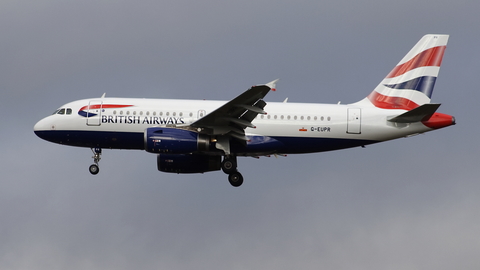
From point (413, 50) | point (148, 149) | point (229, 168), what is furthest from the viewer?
point (413, 50)

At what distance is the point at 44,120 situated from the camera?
44844 millimetres

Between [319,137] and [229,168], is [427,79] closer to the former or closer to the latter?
[319,137]

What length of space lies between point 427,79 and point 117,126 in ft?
60.0

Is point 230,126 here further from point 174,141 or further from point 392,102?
point 392,102

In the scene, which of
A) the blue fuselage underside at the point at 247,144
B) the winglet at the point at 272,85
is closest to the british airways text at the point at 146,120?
the blue fuselage underside at the point at 247,144

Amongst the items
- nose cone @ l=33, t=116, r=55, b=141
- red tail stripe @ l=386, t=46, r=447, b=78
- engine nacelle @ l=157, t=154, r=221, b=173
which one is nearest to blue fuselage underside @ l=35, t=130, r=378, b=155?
nose cone @ l=33, t=116, r=55, b=141

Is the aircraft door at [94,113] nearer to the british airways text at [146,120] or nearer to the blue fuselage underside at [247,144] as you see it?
the blue fuselage underside at [247,144]

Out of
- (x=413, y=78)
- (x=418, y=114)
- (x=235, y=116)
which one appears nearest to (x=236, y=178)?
(x=235, y=116)

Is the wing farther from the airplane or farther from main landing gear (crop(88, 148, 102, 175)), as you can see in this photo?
main landing gear (crop(88, 148, 102, 175))

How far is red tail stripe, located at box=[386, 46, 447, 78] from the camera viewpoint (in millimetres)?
46406

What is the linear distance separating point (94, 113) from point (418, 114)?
58.4 ft

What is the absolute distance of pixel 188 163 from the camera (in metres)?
45.7

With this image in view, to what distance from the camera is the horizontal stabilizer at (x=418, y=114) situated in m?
41.1

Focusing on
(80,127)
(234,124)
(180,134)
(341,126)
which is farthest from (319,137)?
(80,127)
